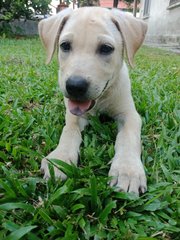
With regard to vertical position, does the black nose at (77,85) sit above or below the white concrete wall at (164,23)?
above

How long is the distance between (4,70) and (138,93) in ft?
8.32

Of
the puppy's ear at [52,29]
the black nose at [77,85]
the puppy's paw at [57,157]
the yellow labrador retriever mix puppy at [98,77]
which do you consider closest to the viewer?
the puppy's paw at [57,157]

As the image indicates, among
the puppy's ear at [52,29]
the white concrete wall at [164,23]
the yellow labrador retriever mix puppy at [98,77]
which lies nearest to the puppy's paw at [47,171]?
the yellow labrador retriever mix puppy at [98,77]

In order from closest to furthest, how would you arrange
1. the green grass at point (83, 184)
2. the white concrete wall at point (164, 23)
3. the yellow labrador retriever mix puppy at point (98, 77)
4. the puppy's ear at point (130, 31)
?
1. the green grass at point (83, 184)
2. the yellow labrador retriever mix puppy at point (98, 77)
3. the puppy's ear at point (130, 31)
4. the white concrete wall at point (164, 23)

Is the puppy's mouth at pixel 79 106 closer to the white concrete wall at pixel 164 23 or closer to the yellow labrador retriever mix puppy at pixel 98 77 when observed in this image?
the yellow labrador retriever mix puppy at pixel 98 77

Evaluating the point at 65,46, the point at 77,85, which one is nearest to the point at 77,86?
the point at 77,85

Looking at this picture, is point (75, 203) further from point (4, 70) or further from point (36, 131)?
point (4, 70)

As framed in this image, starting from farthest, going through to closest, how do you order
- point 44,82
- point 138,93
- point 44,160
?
point 44,82, point 138,93, point 44,160

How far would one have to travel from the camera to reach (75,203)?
1.90 metres

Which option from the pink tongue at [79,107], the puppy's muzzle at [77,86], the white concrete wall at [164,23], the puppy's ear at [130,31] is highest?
the puppy's ear at [130,31]

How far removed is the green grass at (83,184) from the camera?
172 centimetres

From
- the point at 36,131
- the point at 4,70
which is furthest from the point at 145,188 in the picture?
the point at 4,70

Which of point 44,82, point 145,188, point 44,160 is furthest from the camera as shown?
point 44,82

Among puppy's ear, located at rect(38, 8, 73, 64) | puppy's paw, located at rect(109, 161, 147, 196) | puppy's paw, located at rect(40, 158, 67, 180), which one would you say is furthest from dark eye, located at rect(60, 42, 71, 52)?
puppy's paw, located at rect(109, 161, 147, 196)
